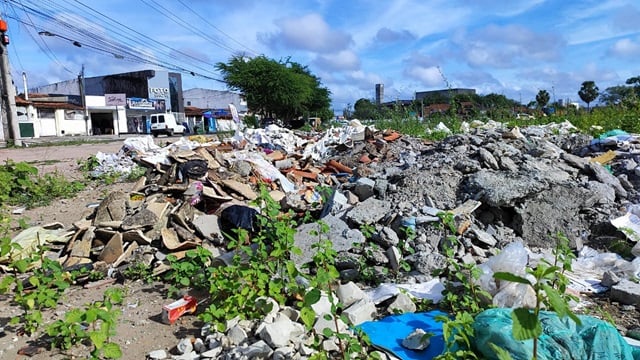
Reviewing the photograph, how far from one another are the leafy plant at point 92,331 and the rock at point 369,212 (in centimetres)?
201

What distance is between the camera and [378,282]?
3207mm

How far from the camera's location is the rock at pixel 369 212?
12.5 ft

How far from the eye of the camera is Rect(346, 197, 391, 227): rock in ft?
12.5

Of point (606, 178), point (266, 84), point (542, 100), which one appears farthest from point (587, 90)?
point (606, 178)

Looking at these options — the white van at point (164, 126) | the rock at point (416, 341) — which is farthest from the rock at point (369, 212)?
the white van at point (164, 126)

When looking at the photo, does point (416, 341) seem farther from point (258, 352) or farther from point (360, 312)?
point (258, 352)

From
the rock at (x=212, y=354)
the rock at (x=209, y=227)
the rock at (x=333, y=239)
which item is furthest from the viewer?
the rock at (x=209, y=227)

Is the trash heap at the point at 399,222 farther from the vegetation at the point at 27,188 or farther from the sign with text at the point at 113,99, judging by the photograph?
the sign with text at the point at 113,99

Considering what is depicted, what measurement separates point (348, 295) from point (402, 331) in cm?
44

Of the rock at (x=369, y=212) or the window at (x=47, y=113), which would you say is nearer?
the rock at (x=369, y=212)

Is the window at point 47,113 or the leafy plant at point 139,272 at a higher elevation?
the window at point 47,113

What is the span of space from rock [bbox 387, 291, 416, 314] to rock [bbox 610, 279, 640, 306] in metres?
1.39

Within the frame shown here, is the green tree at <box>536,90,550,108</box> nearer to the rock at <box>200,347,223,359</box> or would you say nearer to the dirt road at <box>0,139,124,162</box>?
the dirt road at <box>0,139,124,162</box>

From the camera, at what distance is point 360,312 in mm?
2557
